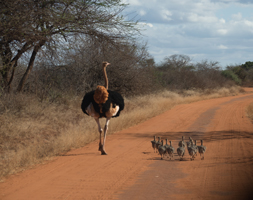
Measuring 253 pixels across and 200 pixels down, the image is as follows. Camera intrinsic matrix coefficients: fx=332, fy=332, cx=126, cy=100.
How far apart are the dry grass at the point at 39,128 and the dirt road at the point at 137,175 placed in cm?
51

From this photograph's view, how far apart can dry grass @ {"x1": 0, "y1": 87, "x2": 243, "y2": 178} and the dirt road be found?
512mm

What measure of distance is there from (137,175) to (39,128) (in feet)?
21.2

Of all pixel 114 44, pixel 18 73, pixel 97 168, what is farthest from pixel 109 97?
pixel 18 73

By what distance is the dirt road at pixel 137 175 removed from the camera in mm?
5980

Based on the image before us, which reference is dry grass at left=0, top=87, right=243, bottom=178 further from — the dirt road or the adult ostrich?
the adult ostrich

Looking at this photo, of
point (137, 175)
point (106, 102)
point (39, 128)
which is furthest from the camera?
point (39, 128)

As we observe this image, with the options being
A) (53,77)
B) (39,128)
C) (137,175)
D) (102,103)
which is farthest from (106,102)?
(53,77)

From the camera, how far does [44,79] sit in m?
17.8

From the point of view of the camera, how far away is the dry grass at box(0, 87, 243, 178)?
8984 mm

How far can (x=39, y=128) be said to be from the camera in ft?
41.4

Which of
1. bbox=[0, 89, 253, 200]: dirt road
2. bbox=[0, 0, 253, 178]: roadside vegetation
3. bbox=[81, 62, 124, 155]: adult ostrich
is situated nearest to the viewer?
bbox=[0, 89, 253, 200]: dirt road

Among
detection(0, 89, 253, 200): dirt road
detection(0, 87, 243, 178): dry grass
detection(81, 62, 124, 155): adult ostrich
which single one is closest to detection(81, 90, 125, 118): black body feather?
detection(81, 62, 124, 155): adult ostrich

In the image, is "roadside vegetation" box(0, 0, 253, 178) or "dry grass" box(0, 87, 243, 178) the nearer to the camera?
"dry grass" box(0, 87, 243, 178)

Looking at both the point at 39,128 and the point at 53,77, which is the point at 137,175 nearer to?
the point at 39,128
